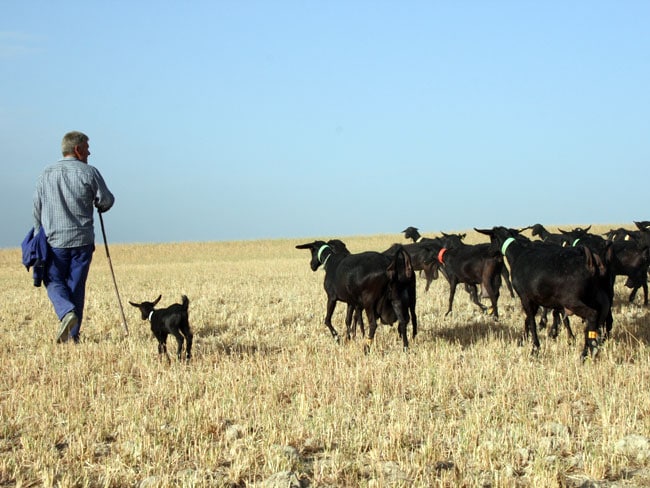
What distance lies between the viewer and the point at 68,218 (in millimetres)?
9570

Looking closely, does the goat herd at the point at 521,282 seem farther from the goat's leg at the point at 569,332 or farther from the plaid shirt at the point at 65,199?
the plaid shirt at the point at 65,199

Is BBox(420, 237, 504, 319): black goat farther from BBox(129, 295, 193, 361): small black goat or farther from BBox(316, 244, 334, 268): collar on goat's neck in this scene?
BBox(129, 295, 193, 361): small black goat

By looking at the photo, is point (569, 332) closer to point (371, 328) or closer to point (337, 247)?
point (371, 328)

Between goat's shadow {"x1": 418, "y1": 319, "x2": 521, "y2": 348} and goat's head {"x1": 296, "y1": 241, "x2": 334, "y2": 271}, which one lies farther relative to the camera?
goat's head {"x1": 296, "y1": 241, "x2": 334, "y2": 271}

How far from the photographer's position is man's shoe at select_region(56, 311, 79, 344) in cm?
930

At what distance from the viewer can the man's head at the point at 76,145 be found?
31.7ft

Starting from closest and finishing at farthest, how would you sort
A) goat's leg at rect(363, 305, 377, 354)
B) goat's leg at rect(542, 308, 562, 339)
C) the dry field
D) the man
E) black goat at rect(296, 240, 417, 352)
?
the dry field < goat's leg at rect(363, 305, 377, 354) < black goat at rect(296, 240, 417, 352) < the man < goat's leg at rect(542, 308, 562, 339)

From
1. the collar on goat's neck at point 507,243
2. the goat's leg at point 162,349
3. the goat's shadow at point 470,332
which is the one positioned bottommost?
the goat's shadow at point 470,332

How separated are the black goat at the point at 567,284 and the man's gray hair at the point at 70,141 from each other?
636 centimetres

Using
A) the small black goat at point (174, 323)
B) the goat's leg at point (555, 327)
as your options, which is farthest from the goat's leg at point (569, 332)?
the small black goat at point (174, 323)

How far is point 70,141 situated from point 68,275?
1934mm

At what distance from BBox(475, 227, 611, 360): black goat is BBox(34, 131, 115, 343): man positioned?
593cm

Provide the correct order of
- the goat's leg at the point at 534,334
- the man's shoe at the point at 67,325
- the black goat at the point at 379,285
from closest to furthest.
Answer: the goat's leg at the point at 534,334 → the black goat at the point at 379,285 → the man's shoe at the point at 67,325

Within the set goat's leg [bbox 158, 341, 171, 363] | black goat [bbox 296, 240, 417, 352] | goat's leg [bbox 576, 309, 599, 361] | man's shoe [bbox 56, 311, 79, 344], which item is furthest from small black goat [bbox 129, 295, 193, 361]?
goat's leg [bbox 576, 309, 599, 361]
